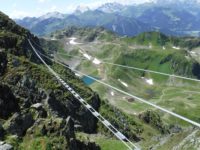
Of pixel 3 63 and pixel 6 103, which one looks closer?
pixel 6 103

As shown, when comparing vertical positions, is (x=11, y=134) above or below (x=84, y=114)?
above

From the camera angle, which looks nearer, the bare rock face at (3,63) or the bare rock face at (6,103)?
the bare rock face at (6,103)

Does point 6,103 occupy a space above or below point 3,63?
below

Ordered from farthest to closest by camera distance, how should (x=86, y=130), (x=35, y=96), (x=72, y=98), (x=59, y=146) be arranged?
(x=72, y=98)
(x=86, y=130)
(x=35, y=96)
(x=59, y=146)

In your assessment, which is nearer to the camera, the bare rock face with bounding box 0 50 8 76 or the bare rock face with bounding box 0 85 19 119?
the bare rock face with bounding box 0 85 19 119

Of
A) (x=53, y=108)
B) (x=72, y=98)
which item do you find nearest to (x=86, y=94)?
(x=72, y=98)

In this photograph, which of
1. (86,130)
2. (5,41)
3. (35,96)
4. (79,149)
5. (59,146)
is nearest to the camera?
(59,146)

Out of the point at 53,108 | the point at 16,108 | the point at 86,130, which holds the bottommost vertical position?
the point at 86,130

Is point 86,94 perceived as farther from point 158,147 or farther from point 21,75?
point 158,147
